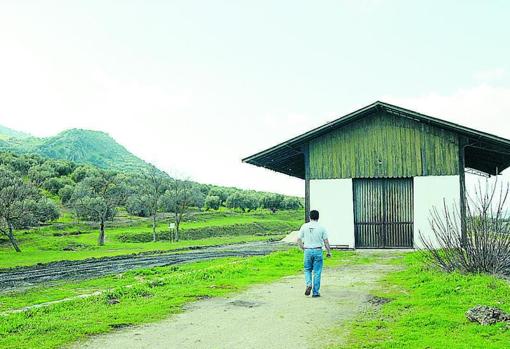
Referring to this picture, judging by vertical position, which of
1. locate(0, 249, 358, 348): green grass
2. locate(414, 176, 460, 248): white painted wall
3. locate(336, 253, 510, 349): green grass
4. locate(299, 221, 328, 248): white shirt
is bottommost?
locate(0, 249, 358, 348): green grass

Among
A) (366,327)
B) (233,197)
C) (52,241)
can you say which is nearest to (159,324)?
(366,327)

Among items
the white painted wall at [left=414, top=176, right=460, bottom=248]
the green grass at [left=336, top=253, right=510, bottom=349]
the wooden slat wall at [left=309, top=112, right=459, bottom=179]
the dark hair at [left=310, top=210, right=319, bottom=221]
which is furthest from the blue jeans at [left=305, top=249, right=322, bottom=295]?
the wooden slat wall at [left=309, top=112, right=459, bottom=179]

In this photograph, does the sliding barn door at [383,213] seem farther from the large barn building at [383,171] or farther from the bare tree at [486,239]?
the bare tree at [486,239]

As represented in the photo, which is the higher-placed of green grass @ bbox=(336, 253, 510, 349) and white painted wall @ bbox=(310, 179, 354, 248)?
white painted wall @ bbox=(310, 179, 354, 248)

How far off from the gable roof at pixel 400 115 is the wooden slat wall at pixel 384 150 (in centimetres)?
35

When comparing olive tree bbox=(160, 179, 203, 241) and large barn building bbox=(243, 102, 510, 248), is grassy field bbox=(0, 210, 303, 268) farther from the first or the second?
large barn building bbox=(243, 102, 510, 248)

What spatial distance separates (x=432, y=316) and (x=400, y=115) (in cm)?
1528

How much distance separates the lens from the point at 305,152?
24.6 metres

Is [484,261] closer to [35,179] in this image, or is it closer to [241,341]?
[241,341]

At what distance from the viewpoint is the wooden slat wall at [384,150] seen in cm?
2286

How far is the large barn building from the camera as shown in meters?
22.7

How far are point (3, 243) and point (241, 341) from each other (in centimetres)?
4817

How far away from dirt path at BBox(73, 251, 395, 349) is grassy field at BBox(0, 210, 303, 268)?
1076 inches

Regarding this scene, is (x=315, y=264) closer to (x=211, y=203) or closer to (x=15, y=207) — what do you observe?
(x=15, y=207)
